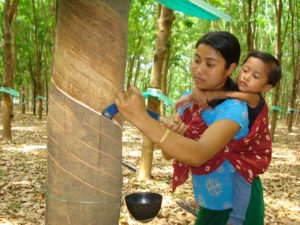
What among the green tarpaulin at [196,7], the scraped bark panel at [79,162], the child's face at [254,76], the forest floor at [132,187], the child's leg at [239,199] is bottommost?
the forest floor at [132,187]

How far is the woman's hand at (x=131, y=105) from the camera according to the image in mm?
1158

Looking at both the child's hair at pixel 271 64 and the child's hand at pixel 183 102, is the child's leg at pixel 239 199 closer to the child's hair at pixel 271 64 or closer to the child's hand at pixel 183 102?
the child's hand at pixel 183 102

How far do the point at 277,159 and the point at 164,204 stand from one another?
5.54 m

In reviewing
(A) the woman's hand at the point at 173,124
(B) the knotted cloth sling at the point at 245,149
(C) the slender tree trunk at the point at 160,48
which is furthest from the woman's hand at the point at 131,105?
(C) the slender tree trunk at the point at 160,48

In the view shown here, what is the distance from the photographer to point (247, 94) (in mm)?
1707

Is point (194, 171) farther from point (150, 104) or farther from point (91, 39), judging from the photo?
point (150, 104)

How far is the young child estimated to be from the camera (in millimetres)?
1698

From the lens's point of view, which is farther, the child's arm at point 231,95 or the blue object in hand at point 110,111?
the child's arm at point 231,95

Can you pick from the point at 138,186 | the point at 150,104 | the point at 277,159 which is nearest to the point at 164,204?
the point at 138,186

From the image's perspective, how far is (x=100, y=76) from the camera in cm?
117

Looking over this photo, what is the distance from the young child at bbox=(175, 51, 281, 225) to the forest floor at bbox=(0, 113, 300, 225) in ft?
9.70

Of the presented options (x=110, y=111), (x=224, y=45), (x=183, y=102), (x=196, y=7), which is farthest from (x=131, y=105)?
(x=183, y=102)

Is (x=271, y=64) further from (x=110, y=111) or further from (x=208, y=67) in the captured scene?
(x=110, y=111)

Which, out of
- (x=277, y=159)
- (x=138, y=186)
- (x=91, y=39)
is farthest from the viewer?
(x=277, y=159)
